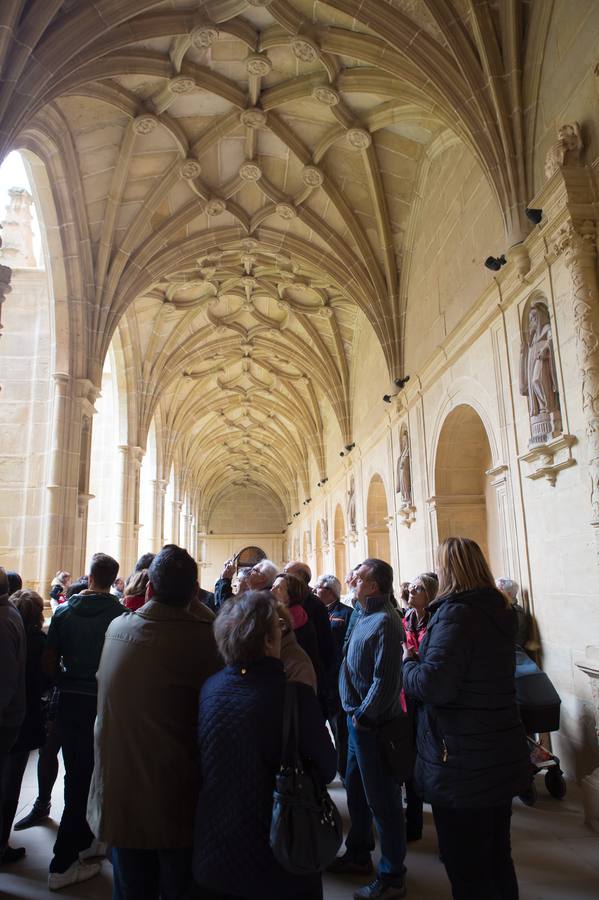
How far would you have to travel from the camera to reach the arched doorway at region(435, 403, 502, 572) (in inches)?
339

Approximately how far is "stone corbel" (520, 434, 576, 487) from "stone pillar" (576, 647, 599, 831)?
1459 mm

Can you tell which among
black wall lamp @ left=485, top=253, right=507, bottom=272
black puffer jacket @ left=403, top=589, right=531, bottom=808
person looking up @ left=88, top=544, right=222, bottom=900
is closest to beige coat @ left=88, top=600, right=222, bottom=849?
person looking up @ left=88, top=544, right=222, bottom=900

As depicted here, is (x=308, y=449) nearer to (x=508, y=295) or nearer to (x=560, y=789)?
(x=508, y=295)

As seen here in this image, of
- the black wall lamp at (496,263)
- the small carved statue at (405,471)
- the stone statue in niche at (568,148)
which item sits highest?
the stone statue in niche at (568,148)

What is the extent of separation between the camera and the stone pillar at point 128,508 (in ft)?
47.3

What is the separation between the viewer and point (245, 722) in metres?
1.80

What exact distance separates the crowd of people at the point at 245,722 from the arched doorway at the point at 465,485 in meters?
5.20

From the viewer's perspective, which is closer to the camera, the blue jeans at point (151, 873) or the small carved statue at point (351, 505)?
the blue jeans at point (151, 873)

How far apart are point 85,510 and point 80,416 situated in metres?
1.47

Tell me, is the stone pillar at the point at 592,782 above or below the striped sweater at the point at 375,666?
below

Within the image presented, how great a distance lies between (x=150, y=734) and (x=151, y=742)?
2cm

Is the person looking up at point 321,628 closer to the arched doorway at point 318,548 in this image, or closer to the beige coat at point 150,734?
the beige coat at point 150,734

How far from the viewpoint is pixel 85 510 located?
10062mm

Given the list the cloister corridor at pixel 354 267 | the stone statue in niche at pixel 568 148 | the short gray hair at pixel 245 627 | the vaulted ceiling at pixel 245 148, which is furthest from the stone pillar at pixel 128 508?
the short gray hair at pixel 245 627
